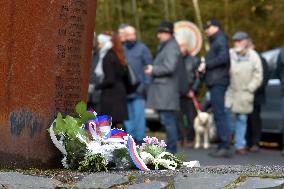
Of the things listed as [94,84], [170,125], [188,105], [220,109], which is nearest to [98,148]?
[170,125]

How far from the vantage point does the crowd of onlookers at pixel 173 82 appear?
11.9 m

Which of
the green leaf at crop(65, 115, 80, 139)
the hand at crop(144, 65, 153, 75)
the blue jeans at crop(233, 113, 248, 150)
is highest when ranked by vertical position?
the hand at crop(144, 65, 153, 75)

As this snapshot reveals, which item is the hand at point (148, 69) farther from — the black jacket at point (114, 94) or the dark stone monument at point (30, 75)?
the dark stone monument at point (30, 75)

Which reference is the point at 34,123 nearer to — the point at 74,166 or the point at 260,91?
the point at 74,166

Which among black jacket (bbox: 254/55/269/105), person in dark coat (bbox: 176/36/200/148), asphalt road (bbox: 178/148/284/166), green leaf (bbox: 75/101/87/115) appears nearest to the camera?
green leaf (bbox: 75/101/87/115)

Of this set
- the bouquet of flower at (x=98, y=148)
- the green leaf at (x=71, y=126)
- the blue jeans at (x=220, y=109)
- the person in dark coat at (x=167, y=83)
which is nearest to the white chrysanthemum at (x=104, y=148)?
the bouquet of flower at (x=98, y=148)

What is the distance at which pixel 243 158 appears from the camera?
1262 centimetres

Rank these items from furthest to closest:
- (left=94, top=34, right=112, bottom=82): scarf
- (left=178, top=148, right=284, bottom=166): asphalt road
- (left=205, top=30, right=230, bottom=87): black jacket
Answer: (left=205, top=30, right=230, bottom=87): black jacket, (left=94, top=34, right=112, bottom=82): scarf, (left=178, top=148, right=284, bottom=166): asphalt road

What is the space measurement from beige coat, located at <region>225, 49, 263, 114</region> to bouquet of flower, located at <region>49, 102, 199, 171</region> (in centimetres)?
727

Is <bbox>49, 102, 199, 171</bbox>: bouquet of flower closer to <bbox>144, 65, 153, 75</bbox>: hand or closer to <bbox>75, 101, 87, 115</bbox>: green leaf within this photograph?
<bbox>75, 101, 87, 115</bbox>: green leaf

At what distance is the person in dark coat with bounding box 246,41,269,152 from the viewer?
13.7 metres

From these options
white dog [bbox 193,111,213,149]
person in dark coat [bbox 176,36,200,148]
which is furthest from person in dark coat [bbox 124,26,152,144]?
person in dark coat [bbox 176,36,200,148]

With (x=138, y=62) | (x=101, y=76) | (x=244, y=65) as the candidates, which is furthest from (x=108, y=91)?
(x=244, y=65)

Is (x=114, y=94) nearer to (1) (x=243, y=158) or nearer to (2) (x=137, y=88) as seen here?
(2) (x=137, y=88)
